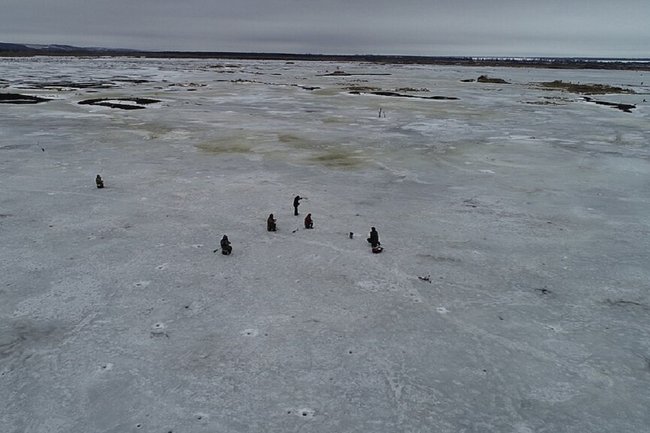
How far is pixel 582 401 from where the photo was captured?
5.00 meters

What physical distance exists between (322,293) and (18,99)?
3071 centimetres

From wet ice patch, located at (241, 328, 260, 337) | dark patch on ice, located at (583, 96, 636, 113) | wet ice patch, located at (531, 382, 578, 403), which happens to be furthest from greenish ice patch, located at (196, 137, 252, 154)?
dark patch on ice, located at (583, 96, 636, 113)

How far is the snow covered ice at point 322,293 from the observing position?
4918 mm

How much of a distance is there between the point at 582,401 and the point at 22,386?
592 cm

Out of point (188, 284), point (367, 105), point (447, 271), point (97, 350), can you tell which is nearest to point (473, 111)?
point (367, 105)

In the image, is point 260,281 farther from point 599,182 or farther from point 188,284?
point 599,182

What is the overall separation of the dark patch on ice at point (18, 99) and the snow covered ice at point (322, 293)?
1500 centimetres

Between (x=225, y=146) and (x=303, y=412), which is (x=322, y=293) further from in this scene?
(x=225, y=146)

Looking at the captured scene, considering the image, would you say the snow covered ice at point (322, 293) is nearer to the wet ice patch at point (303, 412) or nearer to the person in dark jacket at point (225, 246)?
the wet ice patch at point (303, 412)

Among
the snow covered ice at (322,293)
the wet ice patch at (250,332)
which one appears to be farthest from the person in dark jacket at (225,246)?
the wet ice patch at (250,332)

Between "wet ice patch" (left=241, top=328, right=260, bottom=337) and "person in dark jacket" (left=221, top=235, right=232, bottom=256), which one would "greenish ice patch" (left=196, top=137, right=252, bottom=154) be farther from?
"wet ice patch" (left=241, top=328, right=260, bottom=337)

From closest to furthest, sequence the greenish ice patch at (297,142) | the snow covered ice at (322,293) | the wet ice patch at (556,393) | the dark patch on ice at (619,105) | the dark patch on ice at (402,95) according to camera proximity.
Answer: the snow covered ice at (322,293) → the wet ice patch at (556,393) → the greenish ice patch at (297,142) → the dark patch on ice at (619,105) → the dark patch on ice at (402,95)

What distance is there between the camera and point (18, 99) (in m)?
29.8

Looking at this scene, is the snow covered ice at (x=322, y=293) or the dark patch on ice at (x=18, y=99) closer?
the snow covered ice at (x=322, y=293)
